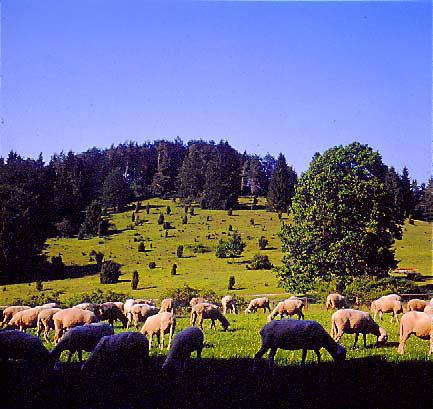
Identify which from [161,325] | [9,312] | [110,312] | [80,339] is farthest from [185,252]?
[80,339]

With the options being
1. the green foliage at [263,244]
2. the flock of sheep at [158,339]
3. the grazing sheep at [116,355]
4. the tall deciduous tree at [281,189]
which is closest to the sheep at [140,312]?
the flock of sheep at [158,339]

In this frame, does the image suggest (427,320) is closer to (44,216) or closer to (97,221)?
(44,216)

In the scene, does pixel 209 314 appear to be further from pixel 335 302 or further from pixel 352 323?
pixel 335 302

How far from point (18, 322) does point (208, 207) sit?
250 feet

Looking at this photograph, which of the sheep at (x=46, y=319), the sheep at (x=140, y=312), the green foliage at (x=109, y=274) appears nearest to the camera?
the sheep at (x=46, y=319)

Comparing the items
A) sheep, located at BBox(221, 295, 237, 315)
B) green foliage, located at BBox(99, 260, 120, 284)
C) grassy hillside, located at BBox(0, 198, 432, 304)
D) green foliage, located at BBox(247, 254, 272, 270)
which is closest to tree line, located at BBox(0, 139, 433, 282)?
grassy hillside, located at BBox(0, 198, 432, 304)

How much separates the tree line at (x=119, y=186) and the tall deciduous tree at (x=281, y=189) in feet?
0.60

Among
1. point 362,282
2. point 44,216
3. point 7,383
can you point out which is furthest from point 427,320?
point 44,216

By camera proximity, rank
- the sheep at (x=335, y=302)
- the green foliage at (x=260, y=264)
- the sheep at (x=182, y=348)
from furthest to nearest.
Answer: the green foliage at (x=260, y=264), the sheep at (x=335, y=302), the sheep at (x=182, y=348)

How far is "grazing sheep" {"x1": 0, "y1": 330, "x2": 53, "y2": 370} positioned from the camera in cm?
1306

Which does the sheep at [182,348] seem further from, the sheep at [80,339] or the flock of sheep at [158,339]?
the sheep at [80,339]

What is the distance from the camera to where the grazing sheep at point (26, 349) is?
13.1 metres

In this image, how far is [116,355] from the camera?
12.7 meters

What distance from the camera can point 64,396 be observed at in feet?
34.7
